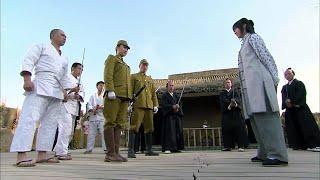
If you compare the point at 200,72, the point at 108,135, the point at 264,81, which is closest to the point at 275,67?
the point at 264,81

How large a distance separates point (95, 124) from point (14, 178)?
598 centimetres

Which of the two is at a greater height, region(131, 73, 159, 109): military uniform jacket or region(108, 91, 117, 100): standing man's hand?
region(131, 73, 159, 109): military uniform jacket

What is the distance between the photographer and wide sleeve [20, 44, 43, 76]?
13.1ft

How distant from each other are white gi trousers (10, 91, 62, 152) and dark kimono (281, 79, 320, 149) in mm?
5277

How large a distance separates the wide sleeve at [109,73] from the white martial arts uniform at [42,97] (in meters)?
0.53

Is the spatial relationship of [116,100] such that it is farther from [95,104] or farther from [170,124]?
[95,104]

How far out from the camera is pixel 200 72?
15.9 meters

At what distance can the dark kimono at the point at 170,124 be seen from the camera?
8180 mm

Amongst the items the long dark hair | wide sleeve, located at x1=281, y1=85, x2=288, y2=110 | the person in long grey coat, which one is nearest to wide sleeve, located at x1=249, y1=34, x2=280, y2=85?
the person in long grey coat

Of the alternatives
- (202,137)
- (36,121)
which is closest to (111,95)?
(36,121)

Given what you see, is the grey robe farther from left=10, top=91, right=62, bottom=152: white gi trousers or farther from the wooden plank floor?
left=10, top=91, right=62, bottom=152: white gi trousers

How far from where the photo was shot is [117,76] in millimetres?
4988

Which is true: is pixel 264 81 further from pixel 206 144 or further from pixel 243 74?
pixel 206 144

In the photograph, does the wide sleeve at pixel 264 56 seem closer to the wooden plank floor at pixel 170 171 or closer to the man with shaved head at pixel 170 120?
the wooden plank floor at pixel 170 171
